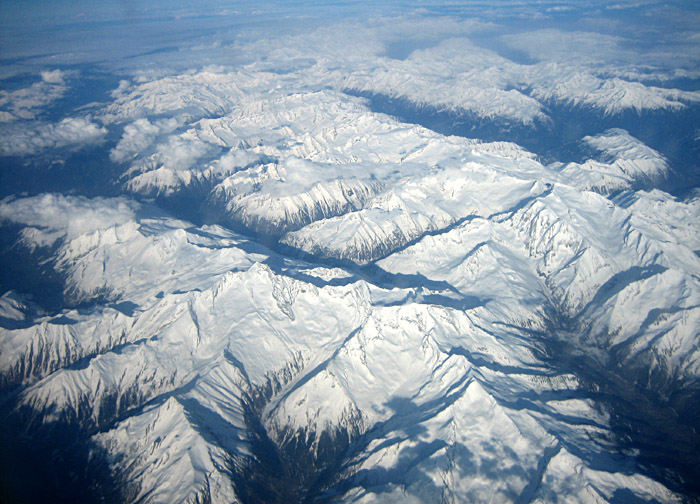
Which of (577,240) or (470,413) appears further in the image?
(577,240)

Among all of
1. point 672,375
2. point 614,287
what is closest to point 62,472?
point 672,375

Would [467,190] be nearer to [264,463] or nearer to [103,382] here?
[264,463]

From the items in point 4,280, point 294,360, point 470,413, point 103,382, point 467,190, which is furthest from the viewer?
point 467,190

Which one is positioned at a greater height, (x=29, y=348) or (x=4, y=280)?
(x=29, y=348)

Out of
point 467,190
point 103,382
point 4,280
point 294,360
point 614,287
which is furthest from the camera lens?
point 467,190

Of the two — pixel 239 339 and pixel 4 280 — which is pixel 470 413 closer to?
pixel 239 339

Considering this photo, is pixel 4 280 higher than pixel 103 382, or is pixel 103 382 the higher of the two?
pixel 103 382

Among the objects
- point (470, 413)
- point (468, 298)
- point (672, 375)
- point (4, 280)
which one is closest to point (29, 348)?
point (4, 280)

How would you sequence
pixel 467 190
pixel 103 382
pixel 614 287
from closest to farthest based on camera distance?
pixel 103 382 < pixel 614 287 < pixel 467 190

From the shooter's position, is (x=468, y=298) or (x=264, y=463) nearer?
(x=264, y=463)
